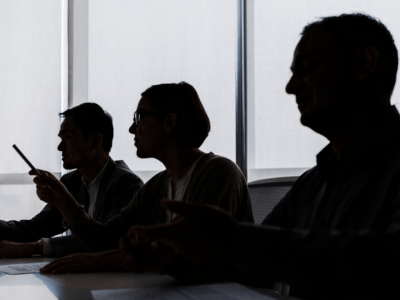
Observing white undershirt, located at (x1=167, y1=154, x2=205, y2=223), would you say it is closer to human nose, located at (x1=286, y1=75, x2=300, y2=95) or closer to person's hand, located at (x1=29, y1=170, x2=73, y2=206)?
person's hand, located at (x1=29, y1=170, x2=73, y2=206)

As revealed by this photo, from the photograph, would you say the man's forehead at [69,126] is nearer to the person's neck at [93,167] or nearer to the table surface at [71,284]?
the person's neck at [93,167]

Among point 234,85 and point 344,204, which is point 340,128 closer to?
point 344,204

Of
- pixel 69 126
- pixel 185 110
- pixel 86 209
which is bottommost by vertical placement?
pixel 86 209

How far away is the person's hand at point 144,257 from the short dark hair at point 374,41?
2.14 feet

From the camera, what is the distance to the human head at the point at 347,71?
104 cm

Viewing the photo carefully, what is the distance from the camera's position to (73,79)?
356 cm

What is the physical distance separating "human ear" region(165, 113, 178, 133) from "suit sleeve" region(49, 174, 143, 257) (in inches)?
18.7

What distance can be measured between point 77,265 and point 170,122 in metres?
0.69

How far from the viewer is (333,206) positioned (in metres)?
0.99

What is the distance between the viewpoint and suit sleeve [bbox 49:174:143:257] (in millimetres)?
1892

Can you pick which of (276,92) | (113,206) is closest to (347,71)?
(113,206)

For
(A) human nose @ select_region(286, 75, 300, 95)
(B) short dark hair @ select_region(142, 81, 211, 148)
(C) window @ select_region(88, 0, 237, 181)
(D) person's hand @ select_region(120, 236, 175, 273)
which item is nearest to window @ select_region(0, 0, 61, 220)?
(C) window @ select_region(88, 0, 237, 181)

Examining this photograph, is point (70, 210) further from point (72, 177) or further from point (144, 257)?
point (72, 177)

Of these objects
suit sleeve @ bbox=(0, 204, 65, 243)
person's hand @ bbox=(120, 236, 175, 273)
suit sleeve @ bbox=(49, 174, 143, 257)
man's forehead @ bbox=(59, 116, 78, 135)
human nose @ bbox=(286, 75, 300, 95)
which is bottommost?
suit sleeve @ bbox=(0, 204, 65, 243)
